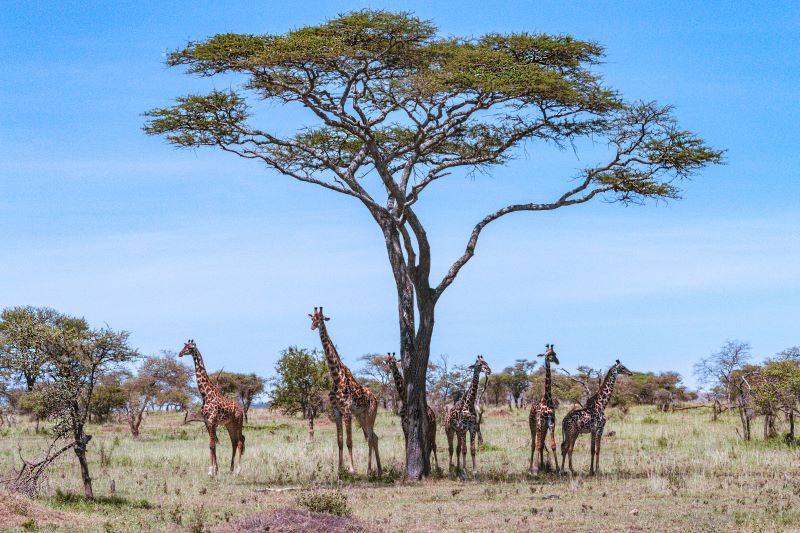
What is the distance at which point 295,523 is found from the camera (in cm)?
1245

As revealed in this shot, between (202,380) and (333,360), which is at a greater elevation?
(333,360)

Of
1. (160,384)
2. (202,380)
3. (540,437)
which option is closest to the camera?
(540,437)

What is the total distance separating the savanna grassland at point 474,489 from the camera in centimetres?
1416

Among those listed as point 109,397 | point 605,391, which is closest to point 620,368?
point 605,391

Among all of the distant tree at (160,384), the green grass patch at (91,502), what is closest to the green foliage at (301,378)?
the distant tree at (160,384)

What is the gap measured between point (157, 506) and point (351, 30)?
10.0m

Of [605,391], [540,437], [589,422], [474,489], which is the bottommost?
[474,489]

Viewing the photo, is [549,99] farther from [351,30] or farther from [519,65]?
[351,30]

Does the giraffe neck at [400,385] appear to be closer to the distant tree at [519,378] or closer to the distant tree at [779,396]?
the distant tree at [779,396]

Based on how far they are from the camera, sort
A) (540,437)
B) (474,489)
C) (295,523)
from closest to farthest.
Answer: (295,523) < (474,489) < (540,437)

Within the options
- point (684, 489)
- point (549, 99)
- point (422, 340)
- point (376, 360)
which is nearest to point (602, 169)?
point (549, 99)

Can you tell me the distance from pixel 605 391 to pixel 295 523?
32.5 feet

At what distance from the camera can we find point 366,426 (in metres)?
19.8

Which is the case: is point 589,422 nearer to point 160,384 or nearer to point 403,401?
point 403,401
